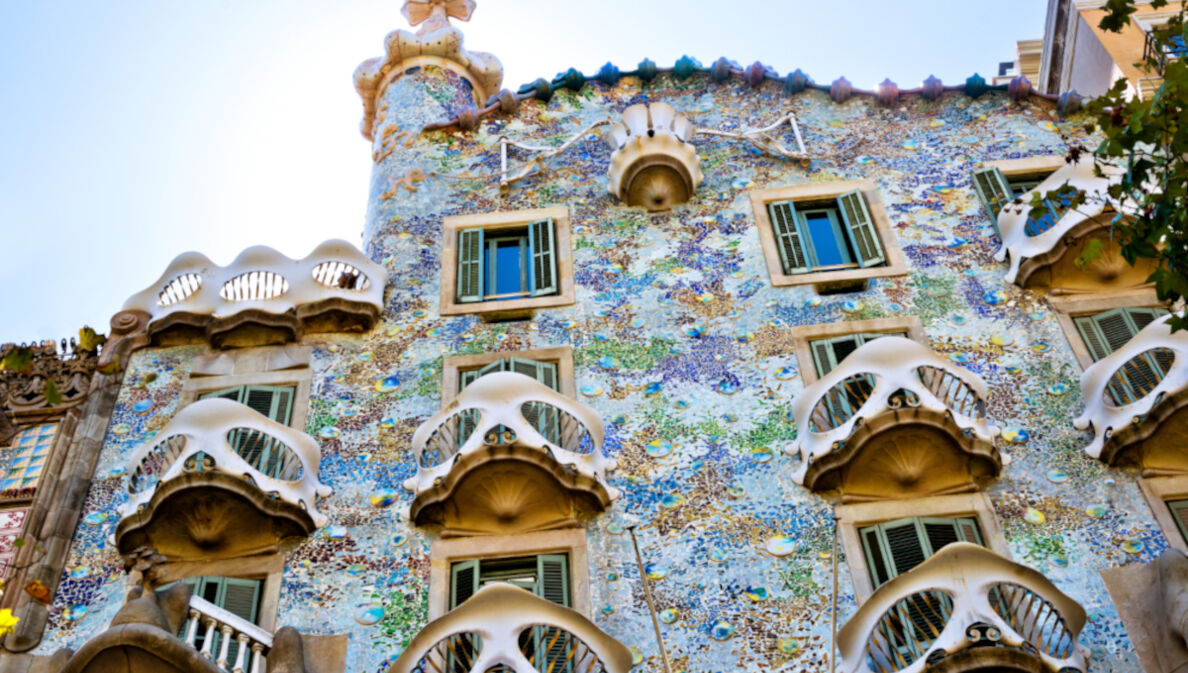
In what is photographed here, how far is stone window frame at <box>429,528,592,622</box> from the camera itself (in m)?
15.0

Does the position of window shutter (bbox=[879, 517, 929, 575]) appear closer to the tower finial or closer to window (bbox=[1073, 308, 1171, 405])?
window (bbox=[1073, 308, 1171, 405])

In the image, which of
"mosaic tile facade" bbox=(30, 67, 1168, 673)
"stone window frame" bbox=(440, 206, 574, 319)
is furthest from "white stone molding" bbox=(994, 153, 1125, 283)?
"stone window frame" bbox=(440, 206, 574, 319)

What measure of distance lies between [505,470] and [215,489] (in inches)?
103

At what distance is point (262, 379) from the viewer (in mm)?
17438

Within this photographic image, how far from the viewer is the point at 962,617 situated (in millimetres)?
12984

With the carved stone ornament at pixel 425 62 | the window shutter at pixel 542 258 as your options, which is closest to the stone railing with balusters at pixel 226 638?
the window shutter at pixel 542 258

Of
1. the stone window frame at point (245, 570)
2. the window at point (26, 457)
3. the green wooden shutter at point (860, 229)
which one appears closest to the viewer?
the stone window frame at point (245, 570)

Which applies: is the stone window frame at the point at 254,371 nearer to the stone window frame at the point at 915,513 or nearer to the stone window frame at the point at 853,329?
the stone window frame at the point at 853,329

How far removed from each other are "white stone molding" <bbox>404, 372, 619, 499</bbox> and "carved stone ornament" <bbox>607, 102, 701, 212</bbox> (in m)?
4.30

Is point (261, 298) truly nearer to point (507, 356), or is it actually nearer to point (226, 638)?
point (507, 356)

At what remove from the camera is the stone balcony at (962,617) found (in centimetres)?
1286

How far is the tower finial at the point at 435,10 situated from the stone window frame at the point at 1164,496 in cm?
1270

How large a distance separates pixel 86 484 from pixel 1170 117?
1045 centimetres

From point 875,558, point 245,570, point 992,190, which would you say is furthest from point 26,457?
point 992,190
